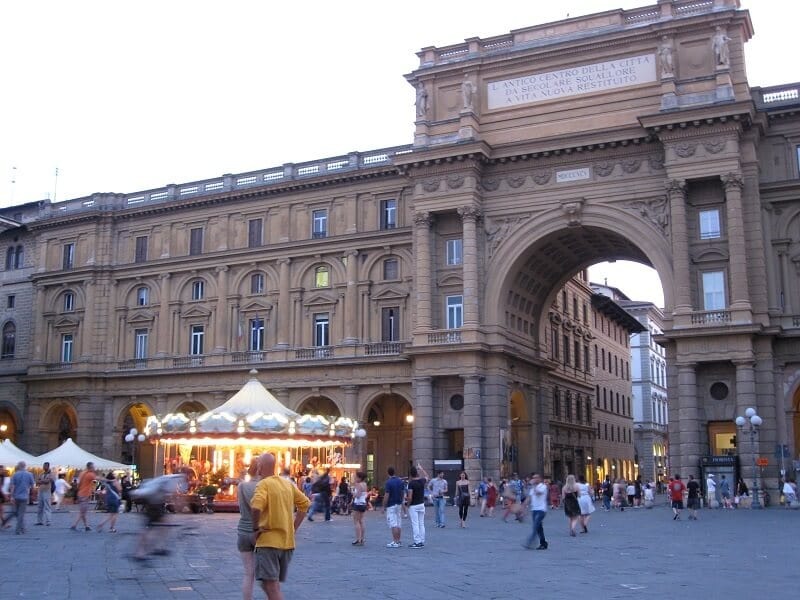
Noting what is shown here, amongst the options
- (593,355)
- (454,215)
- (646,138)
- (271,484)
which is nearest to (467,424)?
(454,215)

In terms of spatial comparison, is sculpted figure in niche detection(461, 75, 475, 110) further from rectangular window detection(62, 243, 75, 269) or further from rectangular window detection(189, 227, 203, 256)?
rectangular window detection(62, 243, 75, 269)

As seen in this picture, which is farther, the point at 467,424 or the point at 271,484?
the point at 467,424

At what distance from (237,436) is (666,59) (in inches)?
993

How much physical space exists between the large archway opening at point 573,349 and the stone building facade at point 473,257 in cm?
23

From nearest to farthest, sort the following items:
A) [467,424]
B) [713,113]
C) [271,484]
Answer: [271,484]
[713,113]
[467,424]

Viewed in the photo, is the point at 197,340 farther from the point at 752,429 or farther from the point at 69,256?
the point at 752,429

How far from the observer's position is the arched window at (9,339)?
64.1 meters

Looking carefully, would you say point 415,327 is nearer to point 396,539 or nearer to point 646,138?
point 646,138

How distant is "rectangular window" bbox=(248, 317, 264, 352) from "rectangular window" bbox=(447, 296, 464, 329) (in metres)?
12.5

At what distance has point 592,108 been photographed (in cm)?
4575

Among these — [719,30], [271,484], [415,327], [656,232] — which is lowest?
[271,484]

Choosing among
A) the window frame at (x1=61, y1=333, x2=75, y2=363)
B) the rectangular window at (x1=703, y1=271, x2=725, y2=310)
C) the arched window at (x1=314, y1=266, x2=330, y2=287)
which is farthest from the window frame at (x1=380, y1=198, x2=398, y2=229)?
the window frame at (x1=61, y1=333, x2=75, y2=363)

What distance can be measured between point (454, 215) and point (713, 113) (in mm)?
13082

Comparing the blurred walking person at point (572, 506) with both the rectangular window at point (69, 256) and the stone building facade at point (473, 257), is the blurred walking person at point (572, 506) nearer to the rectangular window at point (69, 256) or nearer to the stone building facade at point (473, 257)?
the stone building facade at point (473, 257)
